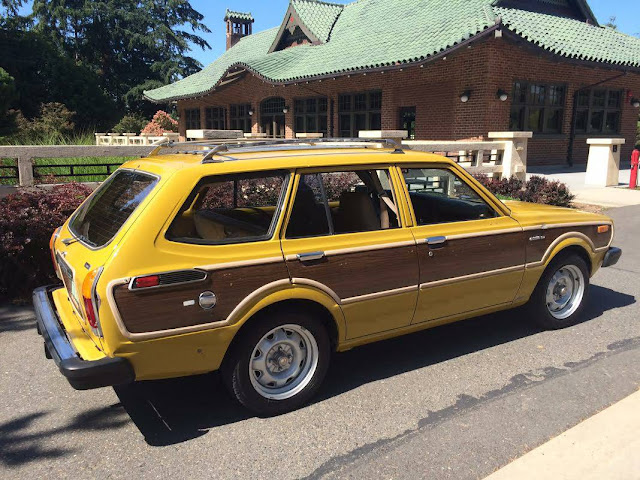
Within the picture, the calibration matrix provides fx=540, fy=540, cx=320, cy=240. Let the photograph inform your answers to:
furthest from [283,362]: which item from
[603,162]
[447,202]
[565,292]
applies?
[603,162]

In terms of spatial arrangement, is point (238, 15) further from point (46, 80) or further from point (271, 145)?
point (271, 145)

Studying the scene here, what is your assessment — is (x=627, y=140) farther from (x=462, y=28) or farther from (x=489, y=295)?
(x=489, y=295)

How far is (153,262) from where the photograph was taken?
9.95ft

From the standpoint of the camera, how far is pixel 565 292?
5.09m

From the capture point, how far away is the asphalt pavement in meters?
3.06

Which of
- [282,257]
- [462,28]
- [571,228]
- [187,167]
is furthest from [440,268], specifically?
[462,28]

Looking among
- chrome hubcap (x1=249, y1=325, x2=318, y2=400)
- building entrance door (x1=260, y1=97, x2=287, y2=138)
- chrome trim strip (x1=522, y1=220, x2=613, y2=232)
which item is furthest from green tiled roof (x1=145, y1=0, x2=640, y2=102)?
chrome hubcap (x1=249, y1=325, x2=318, y2=400)

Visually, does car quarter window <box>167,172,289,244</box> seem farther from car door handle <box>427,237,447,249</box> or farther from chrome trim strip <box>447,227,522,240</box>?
chrome trim strip <box>447,227,522,240</box>

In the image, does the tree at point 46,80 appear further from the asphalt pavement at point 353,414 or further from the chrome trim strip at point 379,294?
the chrome trim strip at point 379,294

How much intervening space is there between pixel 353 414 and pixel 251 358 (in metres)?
0.79

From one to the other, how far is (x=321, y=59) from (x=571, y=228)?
18.0 metres

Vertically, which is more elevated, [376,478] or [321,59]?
[321,59]

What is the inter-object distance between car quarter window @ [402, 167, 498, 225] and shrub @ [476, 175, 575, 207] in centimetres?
685

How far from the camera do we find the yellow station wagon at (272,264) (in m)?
3.05
